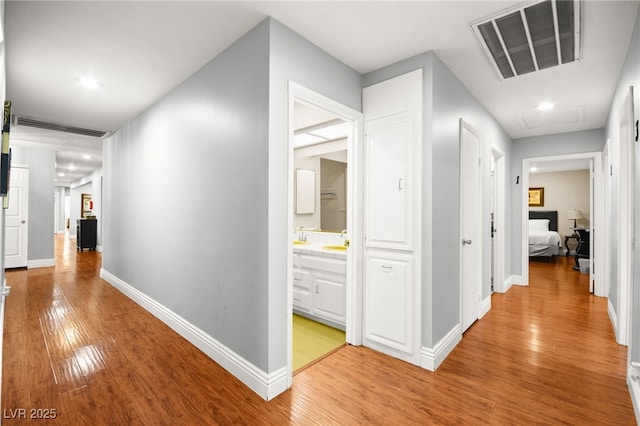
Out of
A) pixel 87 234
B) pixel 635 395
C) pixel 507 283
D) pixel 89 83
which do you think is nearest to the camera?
pixel 635 395

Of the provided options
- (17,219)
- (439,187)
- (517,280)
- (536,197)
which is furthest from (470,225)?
(17,219)

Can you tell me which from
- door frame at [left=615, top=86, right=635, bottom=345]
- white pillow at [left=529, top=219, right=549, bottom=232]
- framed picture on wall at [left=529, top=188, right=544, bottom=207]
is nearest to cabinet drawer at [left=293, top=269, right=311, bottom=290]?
door frame at [left=615, top=86, right=635, bottom=345]

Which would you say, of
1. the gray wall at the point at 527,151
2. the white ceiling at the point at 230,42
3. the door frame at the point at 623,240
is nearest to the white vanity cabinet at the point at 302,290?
the white ceiling at the point at 230,42

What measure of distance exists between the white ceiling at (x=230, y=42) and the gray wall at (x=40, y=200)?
376cm

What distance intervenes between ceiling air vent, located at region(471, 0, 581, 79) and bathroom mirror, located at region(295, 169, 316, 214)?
2.46 metres

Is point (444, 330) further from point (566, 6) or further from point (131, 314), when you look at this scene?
point (131, 314)

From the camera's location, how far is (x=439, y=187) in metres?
2.54

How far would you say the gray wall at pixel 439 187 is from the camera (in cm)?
241

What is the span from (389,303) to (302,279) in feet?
3.73

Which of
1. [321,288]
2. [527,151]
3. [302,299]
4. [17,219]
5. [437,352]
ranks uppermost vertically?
[527,151]

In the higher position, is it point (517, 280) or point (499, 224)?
point (499, 224)

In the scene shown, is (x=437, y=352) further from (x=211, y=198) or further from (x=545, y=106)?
(x=545, y=106)

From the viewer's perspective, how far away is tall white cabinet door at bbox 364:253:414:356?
2.48 m

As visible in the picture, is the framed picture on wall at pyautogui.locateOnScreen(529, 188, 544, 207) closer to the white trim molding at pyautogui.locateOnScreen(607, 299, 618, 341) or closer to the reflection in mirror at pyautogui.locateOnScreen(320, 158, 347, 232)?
the white trim molding at pyautogui.locateOnScreen(607, 299, 618, 341)
